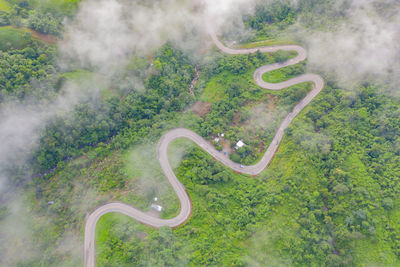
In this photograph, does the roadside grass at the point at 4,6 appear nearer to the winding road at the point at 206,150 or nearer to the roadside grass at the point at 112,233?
the winding road at the point at 206,150

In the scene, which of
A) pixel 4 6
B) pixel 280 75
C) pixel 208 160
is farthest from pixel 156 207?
pixel 4 6

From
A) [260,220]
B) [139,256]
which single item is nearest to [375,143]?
[260,220]

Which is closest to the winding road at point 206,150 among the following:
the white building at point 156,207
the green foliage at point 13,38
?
the white building at point 156,207

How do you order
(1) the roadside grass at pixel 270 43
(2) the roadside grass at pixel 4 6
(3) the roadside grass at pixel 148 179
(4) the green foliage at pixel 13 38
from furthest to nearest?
(1) the roadside grass at pixel 270 43
(2) the roadside grass at pixel 4 6
(4) the green foliage at pixel 13 38
(3) the roadside grass at pixel 148 179

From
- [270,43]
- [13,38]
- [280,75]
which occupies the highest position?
[270,43]

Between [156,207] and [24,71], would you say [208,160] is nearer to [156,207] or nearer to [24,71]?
[156,207]

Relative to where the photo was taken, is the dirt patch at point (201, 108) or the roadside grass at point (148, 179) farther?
the dirt patch at point (201, 108)
